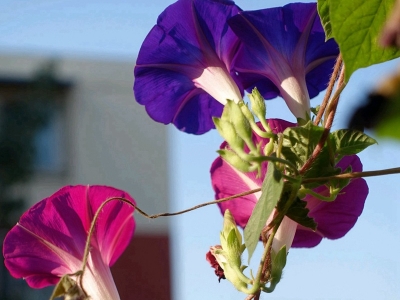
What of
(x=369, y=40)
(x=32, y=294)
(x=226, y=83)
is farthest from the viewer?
(x=32, y=294)

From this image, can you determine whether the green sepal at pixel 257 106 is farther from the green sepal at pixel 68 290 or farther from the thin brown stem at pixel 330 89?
the green sepal at pixel 68 290

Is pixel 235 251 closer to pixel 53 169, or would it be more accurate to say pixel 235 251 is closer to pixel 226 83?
pixel 226 83

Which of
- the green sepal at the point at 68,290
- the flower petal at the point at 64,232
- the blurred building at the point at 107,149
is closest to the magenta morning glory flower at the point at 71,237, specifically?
the flower petal at the point at 64,232

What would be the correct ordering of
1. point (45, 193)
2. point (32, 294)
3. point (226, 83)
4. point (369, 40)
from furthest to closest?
point (45, 193) → point (32, 294) → point (226, 83) → point (369, 40)

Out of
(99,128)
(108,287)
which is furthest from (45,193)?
(108,287)

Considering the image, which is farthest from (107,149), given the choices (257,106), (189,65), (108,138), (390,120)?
(390,120)

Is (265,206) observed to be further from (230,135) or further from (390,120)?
(390,120)
